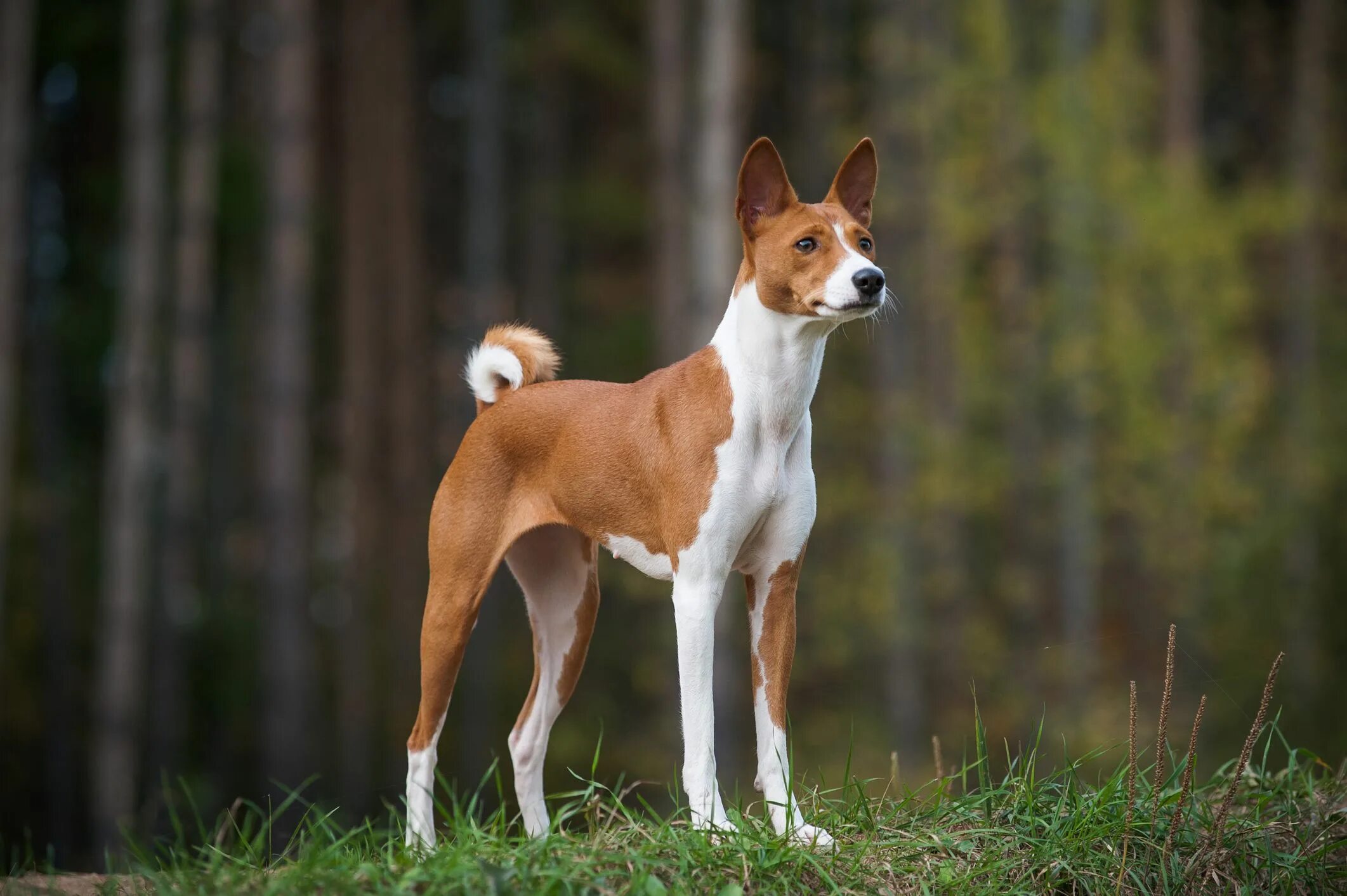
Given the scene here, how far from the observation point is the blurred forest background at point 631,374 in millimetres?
13102

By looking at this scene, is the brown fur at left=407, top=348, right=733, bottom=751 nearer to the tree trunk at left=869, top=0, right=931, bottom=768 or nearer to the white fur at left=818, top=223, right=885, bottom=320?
the white fur at left=818, top=223, right=885, bottom=320

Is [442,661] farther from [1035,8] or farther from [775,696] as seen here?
[1035,8]

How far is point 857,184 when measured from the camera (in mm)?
4309

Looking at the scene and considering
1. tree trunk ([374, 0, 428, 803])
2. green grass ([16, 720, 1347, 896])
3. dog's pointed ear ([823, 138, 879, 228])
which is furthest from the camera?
tree trunk ([374, 0, 428, 803])

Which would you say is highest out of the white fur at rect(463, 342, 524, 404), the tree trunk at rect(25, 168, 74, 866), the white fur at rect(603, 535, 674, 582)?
the white fur at rect(463, 342, 524, 404)

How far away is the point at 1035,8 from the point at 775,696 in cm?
1589

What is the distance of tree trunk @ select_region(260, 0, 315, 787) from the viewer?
466 inches

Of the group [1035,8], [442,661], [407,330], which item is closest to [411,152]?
[407,330]

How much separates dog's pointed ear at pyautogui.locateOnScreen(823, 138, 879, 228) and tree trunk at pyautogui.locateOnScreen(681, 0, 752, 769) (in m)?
5.01

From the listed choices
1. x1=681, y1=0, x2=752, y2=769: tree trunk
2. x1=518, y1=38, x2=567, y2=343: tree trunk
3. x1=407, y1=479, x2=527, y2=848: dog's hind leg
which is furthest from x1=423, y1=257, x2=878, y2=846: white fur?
x1=518, y1=38, x2=567, y2=343: tree trunk

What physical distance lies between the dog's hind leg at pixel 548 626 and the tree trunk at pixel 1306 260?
1289 cm

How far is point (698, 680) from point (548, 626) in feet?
2.78

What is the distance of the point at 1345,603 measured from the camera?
45.1ft

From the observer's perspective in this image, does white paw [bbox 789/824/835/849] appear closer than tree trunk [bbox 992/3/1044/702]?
Yes
